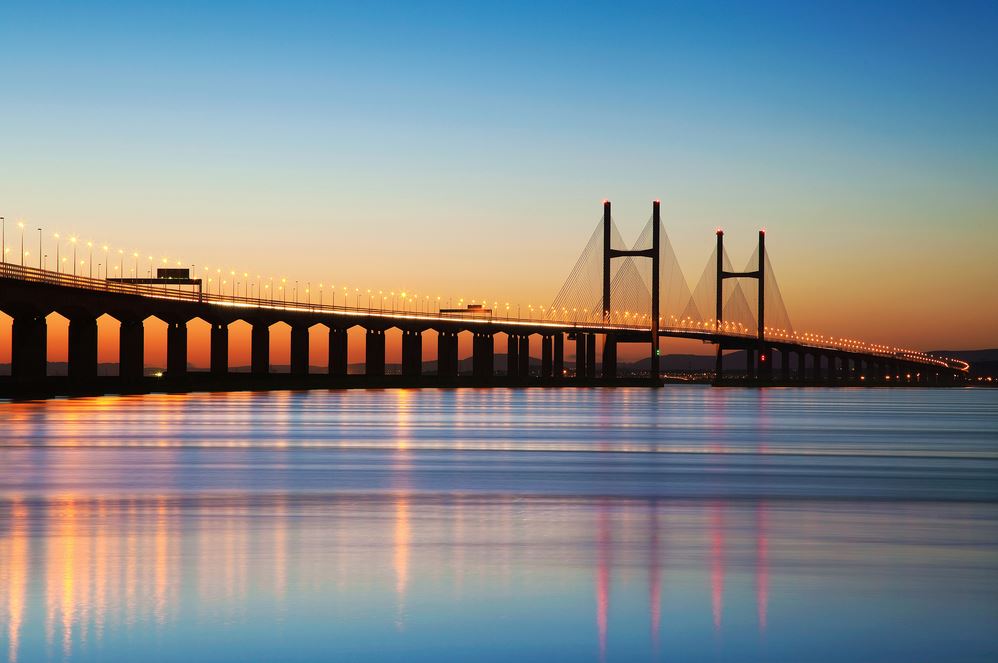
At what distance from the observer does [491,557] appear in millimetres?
16938

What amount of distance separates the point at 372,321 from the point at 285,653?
152 metres

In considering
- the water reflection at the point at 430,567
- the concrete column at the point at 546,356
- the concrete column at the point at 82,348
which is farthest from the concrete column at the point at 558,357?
the water reflection at the point at 430,567

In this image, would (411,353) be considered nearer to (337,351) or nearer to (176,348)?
(337,351)

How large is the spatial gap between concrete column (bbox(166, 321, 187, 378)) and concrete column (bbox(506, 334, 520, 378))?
69.6 m

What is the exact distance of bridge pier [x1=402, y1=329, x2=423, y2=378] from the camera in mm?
172625

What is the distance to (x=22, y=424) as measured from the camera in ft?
179

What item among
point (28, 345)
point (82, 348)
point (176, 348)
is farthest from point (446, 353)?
point (28, 345)

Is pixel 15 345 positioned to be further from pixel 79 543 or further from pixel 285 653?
pixel 285 653

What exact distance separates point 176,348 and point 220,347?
7.11m

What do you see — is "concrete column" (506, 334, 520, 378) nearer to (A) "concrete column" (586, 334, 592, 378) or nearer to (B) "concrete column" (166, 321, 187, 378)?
(A) "concrete column" (586, 334, 592, 378)

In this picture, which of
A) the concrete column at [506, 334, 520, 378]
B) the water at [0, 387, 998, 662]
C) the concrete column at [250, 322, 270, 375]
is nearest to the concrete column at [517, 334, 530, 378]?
the concrete column at [506, 334, 520, 378]

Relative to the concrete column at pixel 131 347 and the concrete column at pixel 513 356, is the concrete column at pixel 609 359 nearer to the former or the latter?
the concrete column at pixel 513 356

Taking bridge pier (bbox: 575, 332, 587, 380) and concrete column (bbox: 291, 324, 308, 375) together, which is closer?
concrete column (bbox: 291, 324, 308, 375)

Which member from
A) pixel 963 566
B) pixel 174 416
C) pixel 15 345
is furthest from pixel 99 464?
pixel 15 345
